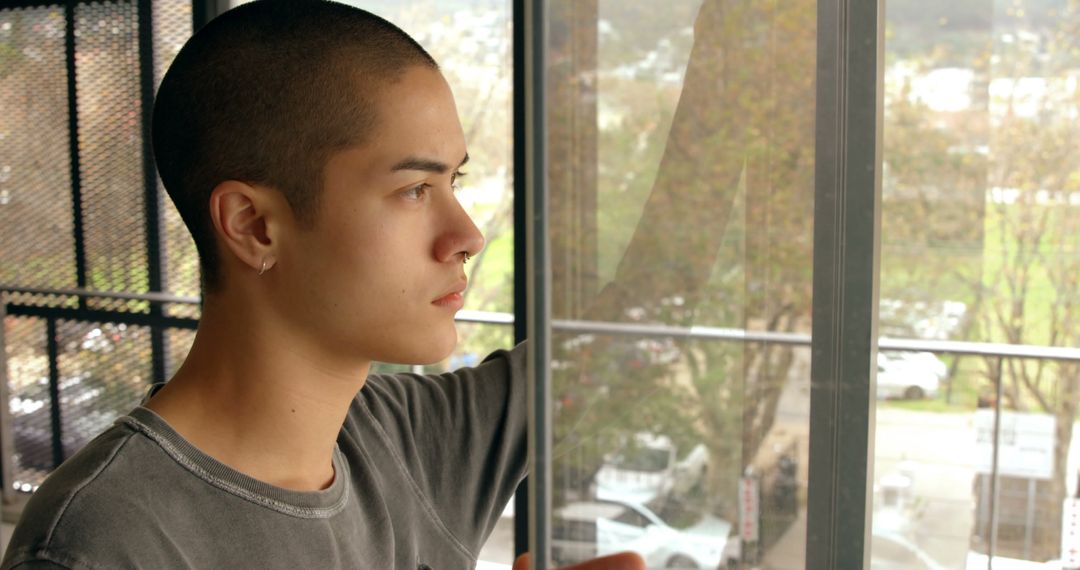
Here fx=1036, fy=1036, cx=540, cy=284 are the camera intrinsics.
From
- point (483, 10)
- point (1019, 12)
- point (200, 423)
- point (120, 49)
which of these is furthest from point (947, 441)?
point (120, 49)

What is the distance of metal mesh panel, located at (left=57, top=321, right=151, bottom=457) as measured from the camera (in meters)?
2.45

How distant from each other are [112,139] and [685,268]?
2242 millimetres

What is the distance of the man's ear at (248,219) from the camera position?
72 centimetres

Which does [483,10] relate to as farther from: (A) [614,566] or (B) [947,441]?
(A) [614,566]

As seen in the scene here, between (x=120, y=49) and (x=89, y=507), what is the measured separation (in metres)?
1.91

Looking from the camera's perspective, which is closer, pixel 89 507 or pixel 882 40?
pixel 882 40

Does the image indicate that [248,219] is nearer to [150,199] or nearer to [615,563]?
[615,563]

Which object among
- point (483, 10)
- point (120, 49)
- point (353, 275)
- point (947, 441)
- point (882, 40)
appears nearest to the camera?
point (882, 40)

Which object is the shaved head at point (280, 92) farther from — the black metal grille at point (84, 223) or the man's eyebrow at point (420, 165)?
the black metal grille at point (84, 223)

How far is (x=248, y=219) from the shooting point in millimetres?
724

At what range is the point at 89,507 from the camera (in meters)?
0.62

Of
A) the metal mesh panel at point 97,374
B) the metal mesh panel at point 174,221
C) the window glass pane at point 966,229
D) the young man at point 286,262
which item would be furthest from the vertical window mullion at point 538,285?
the metal mesh panel at point 97,374

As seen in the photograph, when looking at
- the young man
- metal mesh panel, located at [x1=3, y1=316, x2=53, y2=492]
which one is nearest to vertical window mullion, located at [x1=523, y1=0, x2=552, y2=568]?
the young man

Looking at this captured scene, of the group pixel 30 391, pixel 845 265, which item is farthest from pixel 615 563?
pixel 30 391
